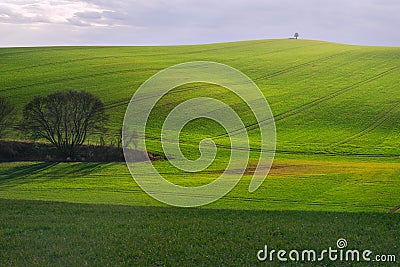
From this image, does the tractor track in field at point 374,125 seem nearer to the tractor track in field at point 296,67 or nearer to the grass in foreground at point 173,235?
the tractor track in field at point 296,67

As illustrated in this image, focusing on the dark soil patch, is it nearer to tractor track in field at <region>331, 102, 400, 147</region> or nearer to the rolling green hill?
the rolling green hill

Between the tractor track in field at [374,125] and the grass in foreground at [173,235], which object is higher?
the grass in foreground at [173,235]

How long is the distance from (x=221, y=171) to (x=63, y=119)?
1035 cm

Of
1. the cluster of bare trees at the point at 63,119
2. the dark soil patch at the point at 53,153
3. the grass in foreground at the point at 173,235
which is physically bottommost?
the dark soil patch at the point at 53,153

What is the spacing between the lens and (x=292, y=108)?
42438 mm

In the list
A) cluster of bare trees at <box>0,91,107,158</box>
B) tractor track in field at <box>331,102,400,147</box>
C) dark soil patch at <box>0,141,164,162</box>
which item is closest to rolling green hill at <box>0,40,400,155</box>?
tractor track in field at <box>331,102,400,147</box>

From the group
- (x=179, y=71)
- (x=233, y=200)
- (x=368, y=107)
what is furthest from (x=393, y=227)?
(x=179, y=71)

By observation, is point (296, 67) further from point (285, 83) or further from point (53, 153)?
point (53, 153)

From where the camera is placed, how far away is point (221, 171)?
25.9 meters

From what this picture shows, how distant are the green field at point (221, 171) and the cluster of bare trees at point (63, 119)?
141 centimetres

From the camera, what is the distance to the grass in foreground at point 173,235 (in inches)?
345

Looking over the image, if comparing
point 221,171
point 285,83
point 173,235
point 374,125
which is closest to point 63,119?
point 221,171

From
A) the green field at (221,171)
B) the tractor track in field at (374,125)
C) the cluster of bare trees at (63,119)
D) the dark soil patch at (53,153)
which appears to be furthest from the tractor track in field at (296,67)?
the dark soil patch at (53,153)

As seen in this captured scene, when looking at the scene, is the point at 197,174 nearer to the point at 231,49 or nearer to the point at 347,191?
the point at 347,191
